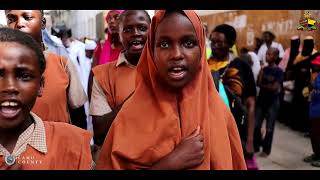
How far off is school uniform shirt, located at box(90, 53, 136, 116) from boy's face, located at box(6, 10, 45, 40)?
1.37 feet

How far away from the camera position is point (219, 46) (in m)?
3.46

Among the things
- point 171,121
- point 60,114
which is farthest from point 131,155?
point 60,114

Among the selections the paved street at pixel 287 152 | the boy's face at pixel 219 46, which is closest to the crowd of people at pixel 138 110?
the boy's face at pixel 219 46

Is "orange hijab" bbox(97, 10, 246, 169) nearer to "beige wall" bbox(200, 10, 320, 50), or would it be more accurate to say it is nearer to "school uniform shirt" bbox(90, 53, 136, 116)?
"school uniform shirt" bbox(90, 53, 136, 116)

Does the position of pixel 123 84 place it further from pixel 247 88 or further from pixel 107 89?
pixel 247 88

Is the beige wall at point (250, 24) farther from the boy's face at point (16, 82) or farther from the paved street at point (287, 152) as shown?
the boy's face at point (16, 82)

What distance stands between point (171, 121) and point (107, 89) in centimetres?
80

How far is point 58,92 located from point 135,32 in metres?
0.61

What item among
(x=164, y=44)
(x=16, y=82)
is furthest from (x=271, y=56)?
(x=16, y=82)

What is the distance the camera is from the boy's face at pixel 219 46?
3.40 metres

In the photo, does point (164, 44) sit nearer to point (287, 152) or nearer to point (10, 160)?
point (10, 160)

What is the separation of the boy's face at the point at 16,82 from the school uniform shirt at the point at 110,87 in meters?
0.78

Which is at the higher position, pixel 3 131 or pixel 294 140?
pixel 3 131

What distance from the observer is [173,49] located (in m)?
1.60
